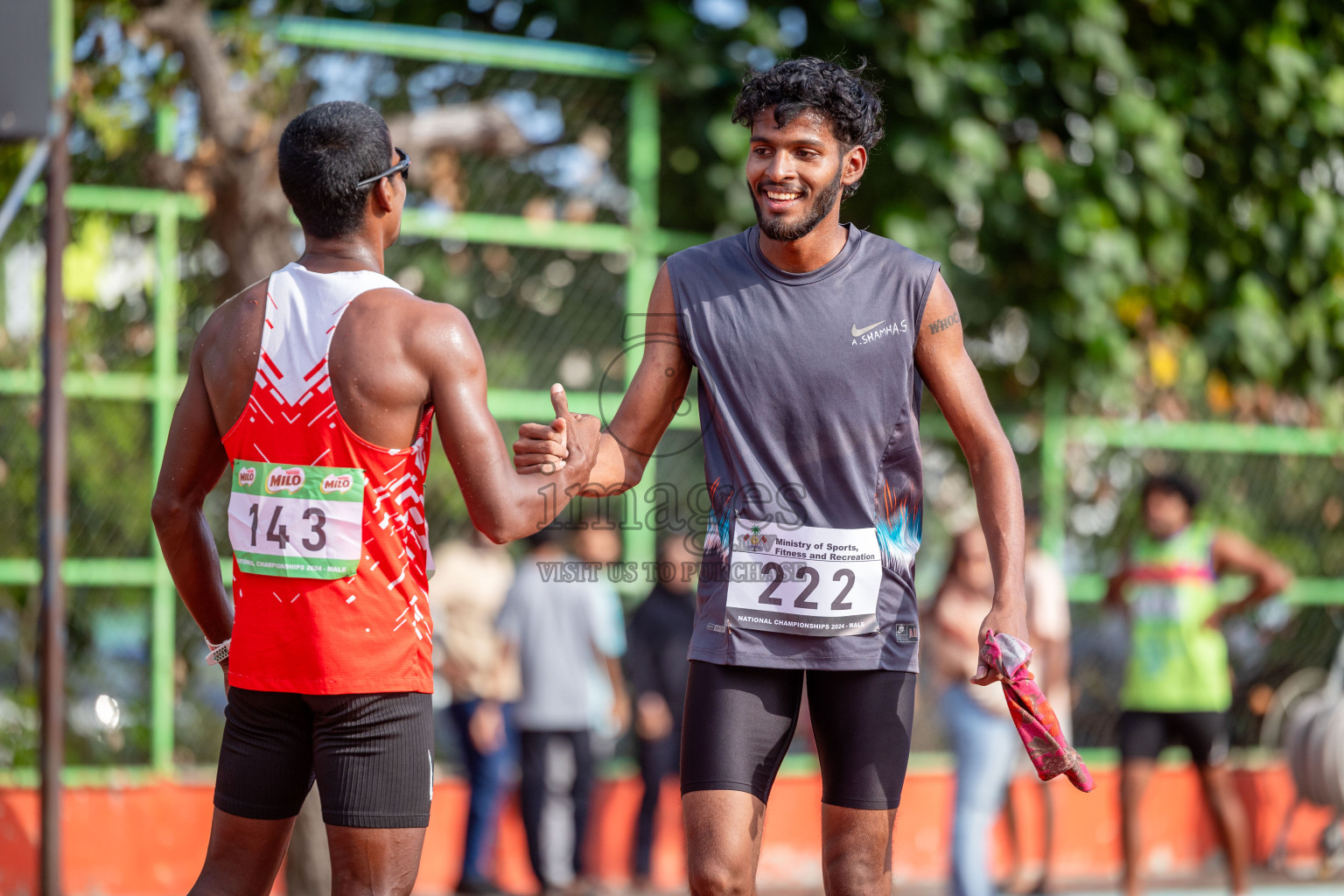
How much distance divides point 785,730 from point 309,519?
125cm

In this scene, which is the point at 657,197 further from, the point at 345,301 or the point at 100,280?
the point at 345,301

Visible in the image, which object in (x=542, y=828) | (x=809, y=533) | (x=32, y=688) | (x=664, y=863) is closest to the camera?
(x=809, y=533)

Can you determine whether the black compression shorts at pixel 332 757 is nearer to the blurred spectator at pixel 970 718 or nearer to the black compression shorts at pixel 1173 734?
the blurred spectator at pixel 970 718

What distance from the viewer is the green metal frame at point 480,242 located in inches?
271

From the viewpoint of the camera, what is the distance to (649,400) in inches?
144

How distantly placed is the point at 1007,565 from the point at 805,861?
199 inches

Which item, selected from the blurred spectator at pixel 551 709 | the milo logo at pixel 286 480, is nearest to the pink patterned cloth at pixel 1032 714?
the milo logo at pixel 286 480

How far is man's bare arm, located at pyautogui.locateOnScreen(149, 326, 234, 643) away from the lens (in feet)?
10.6

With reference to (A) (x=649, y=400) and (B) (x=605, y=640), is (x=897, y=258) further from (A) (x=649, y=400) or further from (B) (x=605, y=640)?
(B) (x=605, y=640)

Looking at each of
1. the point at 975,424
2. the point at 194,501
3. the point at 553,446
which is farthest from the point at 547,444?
the point at 975,424

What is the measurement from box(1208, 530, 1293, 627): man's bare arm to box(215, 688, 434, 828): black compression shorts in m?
5.58

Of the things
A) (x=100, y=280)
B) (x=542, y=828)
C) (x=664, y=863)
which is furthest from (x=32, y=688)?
(x=664, y=863)

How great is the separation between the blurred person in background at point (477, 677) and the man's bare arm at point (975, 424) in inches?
172

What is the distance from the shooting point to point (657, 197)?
7.96 metres
